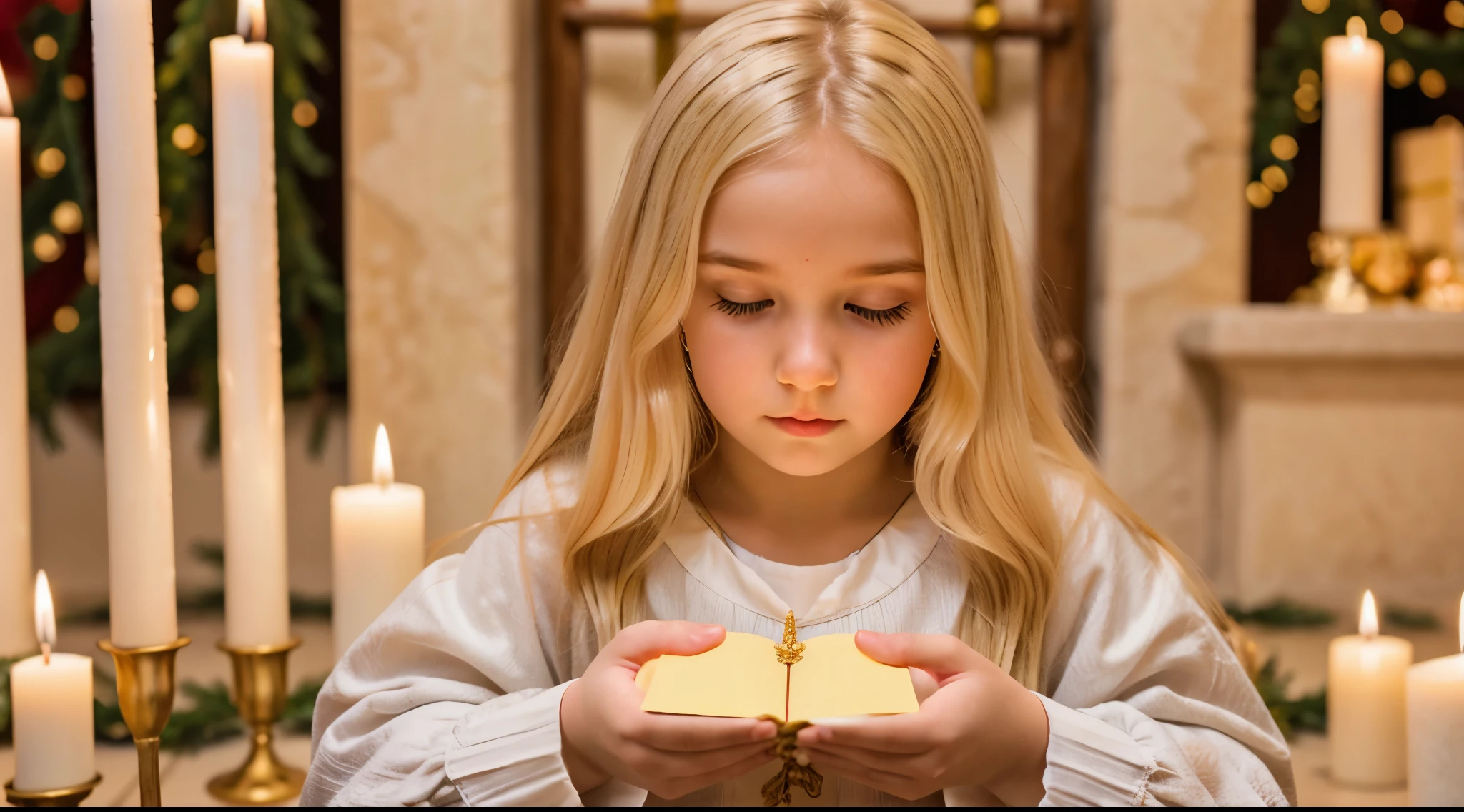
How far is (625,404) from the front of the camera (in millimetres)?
1068

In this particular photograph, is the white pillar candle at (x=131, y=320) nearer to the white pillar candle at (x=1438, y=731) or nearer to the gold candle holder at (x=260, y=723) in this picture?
the gold candle holder at (x=260, y=723)

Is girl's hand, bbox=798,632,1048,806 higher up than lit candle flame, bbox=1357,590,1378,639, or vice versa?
girl's hand, bbox=798,632,1048,806

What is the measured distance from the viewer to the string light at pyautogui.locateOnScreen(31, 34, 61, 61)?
2.54 meters

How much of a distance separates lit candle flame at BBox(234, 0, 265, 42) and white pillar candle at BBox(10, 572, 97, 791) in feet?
1.85

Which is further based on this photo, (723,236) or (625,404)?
(625,404)

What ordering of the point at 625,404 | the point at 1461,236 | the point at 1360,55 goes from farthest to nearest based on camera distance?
the point at 1461,236, the point at 1360,55, the point at 625,404

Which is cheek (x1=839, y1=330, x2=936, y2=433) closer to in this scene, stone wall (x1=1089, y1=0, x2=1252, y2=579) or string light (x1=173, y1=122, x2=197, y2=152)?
stone wall (x1=1089, y1=0, x2=1252, y2=579)

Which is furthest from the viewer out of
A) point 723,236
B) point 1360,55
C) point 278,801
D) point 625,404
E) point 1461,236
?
point 1461,236

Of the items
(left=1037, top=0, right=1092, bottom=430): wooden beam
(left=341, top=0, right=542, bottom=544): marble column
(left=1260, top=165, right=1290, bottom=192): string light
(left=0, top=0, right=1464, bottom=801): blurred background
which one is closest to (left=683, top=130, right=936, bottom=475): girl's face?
(left=0, top=0, right=1464, bottom=801): blurred background

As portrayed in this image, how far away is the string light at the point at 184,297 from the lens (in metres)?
2.71

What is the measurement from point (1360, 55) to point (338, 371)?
2.37 m

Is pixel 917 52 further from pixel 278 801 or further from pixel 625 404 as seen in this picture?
pixel 278 801

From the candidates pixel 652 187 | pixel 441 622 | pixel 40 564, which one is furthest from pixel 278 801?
pixel 40 564

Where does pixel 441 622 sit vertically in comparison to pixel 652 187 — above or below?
below
